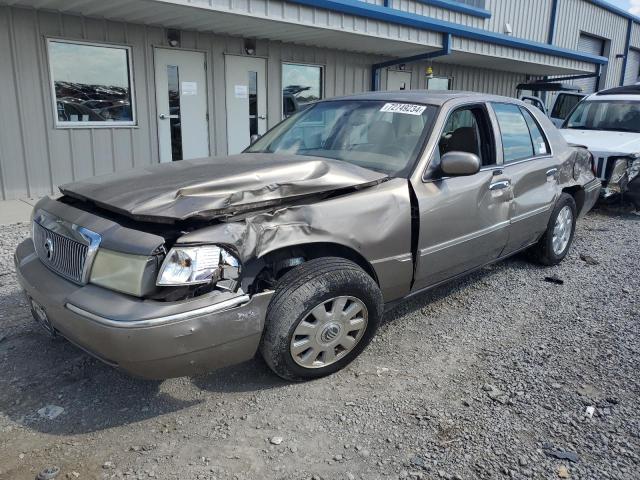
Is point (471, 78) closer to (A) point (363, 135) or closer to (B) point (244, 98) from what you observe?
(B) point (244, 98)

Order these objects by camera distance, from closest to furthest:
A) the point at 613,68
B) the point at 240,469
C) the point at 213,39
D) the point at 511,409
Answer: the point at 240,469
the point at 511,409
the point at 213,39
the point at 613,68

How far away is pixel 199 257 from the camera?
8.14ft

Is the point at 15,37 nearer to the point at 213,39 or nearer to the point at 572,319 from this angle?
the point at 213,39

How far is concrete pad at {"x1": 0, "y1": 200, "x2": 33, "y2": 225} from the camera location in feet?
21.1

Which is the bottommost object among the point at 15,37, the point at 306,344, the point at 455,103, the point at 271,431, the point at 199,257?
the point at 271,431

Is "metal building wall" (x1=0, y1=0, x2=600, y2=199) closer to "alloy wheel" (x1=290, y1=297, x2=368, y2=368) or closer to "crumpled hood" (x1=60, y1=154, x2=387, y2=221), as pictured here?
"crumpled hood" (x1=60, y1=154, x2=387, y2=221)

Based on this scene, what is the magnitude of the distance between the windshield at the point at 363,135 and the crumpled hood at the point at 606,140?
16.9 feet

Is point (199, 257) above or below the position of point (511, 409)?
above

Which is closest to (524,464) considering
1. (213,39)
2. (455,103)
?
(455,103)

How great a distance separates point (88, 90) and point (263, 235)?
6.62 meters

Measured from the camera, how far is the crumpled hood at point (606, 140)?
7574 millimetres

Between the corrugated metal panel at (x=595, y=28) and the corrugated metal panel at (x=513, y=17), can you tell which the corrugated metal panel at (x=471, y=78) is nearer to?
the corrugated metal panel at (x=513, y=17)

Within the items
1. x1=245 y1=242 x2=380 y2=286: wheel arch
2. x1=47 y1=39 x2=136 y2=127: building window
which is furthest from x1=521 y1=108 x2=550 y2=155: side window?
x1=47 y1=39 x2=136 y2=127: building window

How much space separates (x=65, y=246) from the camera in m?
2.80
